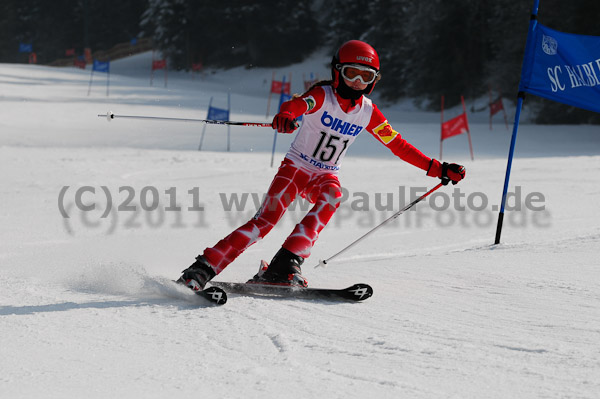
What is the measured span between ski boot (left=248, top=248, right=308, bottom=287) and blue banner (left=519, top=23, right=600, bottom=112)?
3.00 metres

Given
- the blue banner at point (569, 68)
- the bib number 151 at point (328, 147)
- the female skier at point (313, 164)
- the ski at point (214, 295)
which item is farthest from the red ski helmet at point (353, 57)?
the blue banner at point (569, 68)

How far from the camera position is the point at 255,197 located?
9.41 metres

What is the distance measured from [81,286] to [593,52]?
4423 mm

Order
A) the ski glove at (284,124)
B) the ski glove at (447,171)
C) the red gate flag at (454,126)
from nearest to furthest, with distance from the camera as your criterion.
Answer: the ski glove at (284,124) → the ski glove at (447,171) → the red gate flag at (454,126)

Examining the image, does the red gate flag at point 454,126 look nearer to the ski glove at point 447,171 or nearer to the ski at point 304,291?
the ski glove at point 447,171

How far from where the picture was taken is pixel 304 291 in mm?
3750

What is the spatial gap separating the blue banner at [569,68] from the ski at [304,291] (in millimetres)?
2976

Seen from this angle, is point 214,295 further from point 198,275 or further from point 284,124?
point 284,124

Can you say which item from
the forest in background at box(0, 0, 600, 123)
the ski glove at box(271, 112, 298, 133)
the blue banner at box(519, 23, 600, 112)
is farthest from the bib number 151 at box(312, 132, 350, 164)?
the forest in background at box(0, 0, 600, 123)

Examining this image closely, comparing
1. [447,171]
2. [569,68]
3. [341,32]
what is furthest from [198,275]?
[341,32]

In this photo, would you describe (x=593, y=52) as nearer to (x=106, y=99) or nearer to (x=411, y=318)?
(x=411, y=318)

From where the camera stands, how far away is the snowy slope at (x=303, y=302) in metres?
2.45

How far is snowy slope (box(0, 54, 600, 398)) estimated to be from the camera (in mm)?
2451

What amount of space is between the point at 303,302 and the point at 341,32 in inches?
1450
